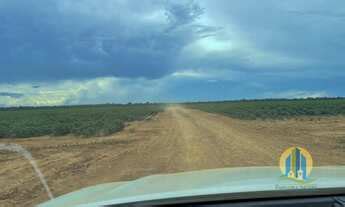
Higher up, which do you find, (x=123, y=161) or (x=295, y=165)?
(x=123, y=161)

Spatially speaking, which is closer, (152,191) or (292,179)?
(152,191)

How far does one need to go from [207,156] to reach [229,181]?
9791mm

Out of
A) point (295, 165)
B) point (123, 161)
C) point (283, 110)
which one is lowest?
point (295, 165)

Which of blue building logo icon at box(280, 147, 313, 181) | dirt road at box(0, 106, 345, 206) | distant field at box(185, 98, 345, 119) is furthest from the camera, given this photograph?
distant field at box(185, 98, 345, 119)

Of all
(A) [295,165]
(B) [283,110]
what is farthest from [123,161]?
(B) [283,110]

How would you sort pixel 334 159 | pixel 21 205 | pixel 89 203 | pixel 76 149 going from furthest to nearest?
pixel 76 149, pixel 334 159, pixel 21 205, pixel 89 203

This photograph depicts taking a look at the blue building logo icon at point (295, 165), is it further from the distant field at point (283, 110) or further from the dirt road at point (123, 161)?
the distant field at point (283, 110)

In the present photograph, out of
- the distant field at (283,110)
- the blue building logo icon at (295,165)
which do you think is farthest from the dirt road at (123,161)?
the distant field at (283,110)

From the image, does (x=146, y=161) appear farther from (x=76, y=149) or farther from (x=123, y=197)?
(x=123, y=197)

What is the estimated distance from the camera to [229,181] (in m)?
2.84

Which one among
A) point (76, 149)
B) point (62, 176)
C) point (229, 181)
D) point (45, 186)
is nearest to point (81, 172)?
point (62, 176)

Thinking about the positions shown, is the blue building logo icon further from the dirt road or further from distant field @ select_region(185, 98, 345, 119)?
distant field @ select_region(185, 98, 345, 119)

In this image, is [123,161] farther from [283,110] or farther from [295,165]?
[283,110]

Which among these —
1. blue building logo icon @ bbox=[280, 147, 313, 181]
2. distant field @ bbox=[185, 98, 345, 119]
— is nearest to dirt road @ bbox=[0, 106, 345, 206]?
blue building logo icon @ bbox=[280, 147, 313, 181]
